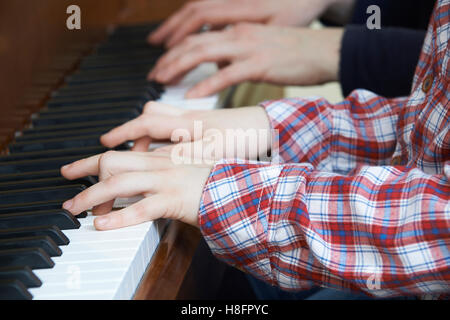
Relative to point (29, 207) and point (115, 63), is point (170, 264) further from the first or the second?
point (115, 63)

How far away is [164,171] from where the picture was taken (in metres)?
0.69

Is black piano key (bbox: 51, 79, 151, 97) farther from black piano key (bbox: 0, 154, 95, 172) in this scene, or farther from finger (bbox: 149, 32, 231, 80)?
black piano key (bbox: 0, 154, 95, 172)

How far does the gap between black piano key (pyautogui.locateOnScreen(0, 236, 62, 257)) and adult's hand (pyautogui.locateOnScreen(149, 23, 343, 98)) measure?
0.52 m

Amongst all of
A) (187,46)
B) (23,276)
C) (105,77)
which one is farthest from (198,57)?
(23,276)

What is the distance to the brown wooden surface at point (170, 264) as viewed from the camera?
614 mm

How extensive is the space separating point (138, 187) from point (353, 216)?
0.25 m

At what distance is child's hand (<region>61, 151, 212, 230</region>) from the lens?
646 millimetres

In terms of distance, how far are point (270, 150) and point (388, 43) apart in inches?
16.3

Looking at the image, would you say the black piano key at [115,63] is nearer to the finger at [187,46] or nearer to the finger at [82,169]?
the finger at [187,46]

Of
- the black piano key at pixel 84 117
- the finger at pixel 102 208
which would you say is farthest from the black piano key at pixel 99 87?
the finger at pixel 102 208

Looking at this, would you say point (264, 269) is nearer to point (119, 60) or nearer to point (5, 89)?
point (5, 89)

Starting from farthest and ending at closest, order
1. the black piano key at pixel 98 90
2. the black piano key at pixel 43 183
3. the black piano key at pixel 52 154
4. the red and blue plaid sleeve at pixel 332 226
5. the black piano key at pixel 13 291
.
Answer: the black piano key at pixel 98 90 → the black piano key at pixel 52 154 → the black piano key at pixel 43 183 → the red and blue plaid sleeve at pixel 332 226 → the black piano key at pixel 13 291

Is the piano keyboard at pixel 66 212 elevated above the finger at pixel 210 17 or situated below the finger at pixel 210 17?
below
